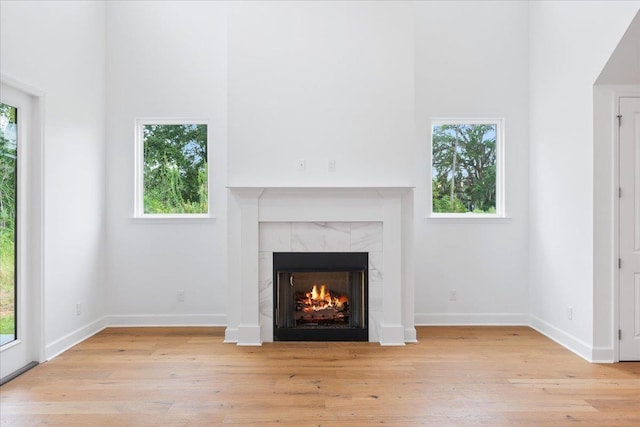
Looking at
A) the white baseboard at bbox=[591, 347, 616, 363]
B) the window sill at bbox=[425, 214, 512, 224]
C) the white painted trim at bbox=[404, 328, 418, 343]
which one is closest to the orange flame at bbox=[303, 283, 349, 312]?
the white painted trim at bbox=[404, 328, 418, 343]

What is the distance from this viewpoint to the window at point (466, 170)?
539 cm

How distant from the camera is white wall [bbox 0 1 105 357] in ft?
12.5

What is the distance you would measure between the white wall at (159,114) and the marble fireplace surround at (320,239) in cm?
72

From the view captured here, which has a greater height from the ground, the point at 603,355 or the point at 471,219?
the point at 471,219

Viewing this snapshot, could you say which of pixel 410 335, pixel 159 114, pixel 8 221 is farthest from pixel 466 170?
pixel 8 221

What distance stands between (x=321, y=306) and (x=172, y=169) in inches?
87.1

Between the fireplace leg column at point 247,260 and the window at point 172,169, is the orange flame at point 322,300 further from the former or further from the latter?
the window at point 172,169

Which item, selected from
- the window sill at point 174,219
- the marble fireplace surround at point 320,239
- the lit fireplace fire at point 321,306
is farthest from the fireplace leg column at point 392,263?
the window sill at point 174,219

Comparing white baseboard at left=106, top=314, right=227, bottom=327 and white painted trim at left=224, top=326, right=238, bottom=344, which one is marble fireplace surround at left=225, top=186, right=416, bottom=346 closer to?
white painted trim at left=224, top=326, right=238, bottom=344

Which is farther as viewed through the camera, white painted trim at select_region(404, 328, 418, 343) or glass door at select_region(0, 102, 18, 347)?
white painted trim at select_region(404, 328, 418, 343)

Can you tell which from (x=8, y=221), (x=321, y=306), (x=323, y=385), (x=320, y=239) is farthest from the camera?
(x=321, y=306)

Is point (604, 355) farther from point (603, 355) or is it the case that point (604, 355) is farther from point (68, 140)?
point (68, 140)

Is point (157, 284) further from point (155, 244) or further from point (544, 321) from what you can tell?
point (544, 321)

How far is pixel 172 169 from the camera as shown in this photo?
5.37 meters
